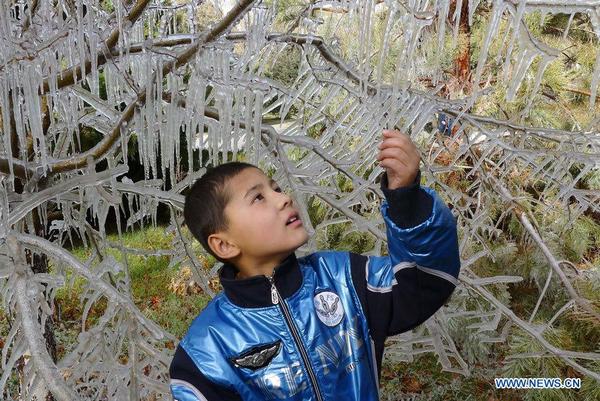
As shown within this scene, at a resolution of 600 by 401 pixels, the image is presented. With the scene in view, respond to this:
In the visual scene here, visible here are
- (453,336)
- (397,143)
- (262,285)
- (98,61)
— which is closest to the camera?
(397,143)

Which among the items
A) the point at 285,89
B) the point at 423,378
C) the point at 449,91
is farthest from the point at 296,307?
the point at 423,378

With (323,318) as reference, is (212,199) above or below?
above

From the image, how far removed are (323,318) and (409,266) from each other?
0.14 m

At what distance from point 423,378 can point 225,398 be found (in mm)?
2322

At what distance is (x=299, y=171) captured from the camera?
3.62ft

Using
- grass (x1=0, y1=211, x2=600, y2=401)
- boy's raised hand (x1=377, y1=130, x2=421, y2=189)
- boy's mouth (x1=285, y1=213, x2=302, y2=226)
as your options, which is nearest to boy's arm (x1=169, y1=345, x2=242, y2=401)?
boy's mouth (x1=285, y1=213, x2=302, y2=226)

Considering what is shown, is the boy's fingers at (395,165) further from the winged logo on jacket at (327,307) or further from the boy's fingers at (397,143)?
the winged logo on jacket at (327,307)

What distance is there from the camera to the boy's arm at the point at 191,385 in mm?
760

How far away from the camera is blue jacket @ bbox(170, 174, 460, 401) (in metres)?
0.76

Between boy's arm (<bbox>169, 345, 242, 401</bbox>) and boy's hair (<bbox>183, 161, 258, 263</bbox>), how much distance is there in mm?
169

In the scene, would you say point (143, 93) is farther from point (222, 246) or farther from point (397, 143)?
point (397, 143)

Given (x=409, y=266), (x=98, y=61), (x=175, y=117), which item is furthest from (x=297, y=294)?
(x=98, y=61)

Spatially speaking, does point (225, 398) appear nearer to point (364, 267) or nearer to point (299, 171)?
point (364, 267)

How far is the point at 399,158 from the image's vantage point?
28.1 inches
